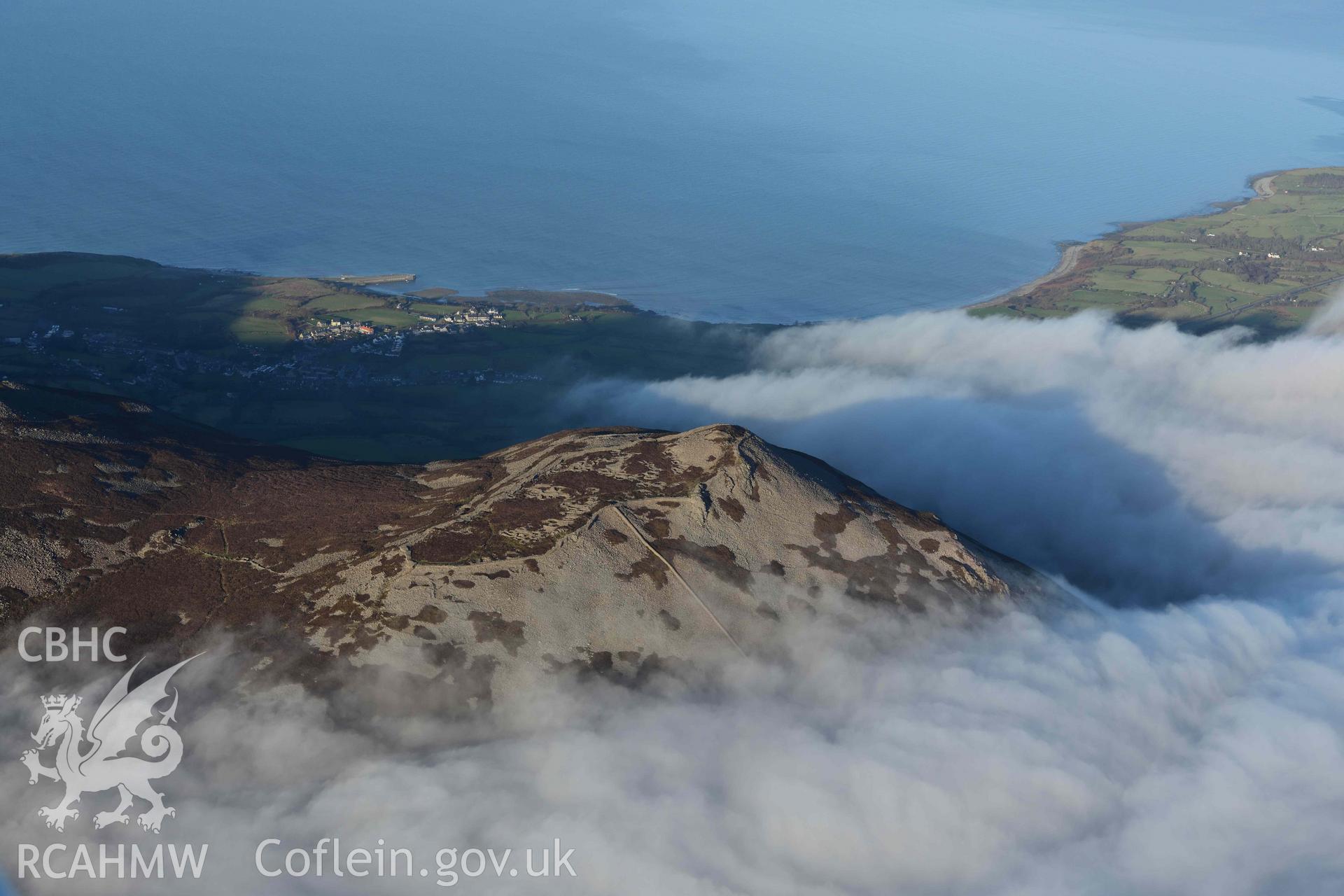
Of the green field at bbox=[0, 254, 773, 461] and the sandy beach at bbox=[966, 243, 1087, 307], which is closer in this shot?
the green field at bbox=[0, 254, 773, 461]

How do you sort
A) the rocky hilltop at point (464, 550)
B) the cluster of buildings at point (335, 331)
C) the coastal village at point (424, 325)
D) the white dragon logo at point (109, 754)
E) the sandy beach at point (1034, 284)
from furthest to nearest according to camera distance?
the sandy beach at point (1034, 284) → the coastal village at point (424, 325) → the cluster of buildings at point (335, 331) → the rocky hilltop at point (464, 550) → the white dragon logo at point (109, 754)

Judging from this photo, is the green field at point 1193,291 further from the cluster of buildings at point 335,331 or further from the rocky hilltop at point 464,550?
the rocky hilltop at point 464,550

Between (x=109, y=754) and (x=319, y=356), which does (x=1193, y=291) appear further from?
(x=109, y=754)

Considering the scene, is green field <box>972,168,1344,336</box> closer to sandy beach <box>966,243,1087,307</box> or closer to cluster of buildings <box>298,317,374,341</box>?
sandy beach <box>966,243,1087,307</box>

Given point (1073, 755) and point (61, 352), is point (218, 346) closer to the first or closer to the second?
point (61, 352)

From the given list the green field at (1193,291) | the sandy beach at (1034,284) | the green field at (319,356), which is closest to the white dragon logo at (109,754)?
the green field at (319,356)

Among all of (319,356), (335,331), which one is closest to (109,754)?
(319,356)

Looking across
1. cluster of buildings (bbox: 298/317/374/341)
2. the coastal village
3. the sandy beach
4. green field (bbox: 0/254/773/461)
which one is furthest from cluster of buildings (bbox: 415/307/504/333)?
the sandy beach
